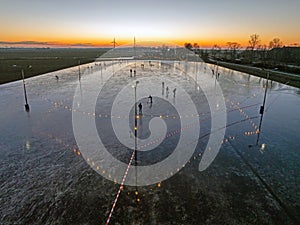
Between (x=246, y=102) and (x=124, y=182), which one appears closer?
(x=124, y=182)

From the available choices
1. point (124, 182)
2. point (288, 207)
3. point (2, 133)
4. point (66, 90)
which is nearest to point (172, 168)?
point (124, 182)

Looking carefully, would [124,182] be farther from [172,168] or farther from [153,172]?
[172,168]

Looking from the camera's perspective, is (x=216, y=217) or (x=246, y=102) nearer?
(x=216, y=217)

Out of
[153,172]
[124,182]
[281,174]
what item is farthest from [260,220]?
[124,182]

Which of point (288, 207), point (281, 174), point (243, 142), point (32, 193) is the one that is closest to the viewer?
point (288, 207)

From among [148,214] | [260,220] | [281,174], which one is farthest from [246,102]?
[148,214]

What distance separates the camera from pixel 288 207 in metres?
11.4

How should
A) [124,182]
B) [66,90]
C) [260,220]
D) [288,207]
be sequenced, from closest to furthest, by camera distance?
[260,220], [288,207], [124,182], [66,90]

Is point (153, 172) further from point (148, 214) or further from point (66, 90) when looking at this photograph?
point (66, 90)

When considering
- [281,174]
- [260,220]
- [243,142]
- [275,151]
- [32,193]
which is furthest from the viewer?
[243,142]

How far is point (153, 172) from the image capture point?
14.6 meters

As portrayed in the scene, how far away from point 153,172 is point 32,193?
25.6ft

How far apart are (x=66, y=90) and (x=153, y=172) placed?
114 feet

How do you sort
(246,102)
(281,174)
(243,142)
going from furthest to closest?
(246,102), (243,142), (281,174)
